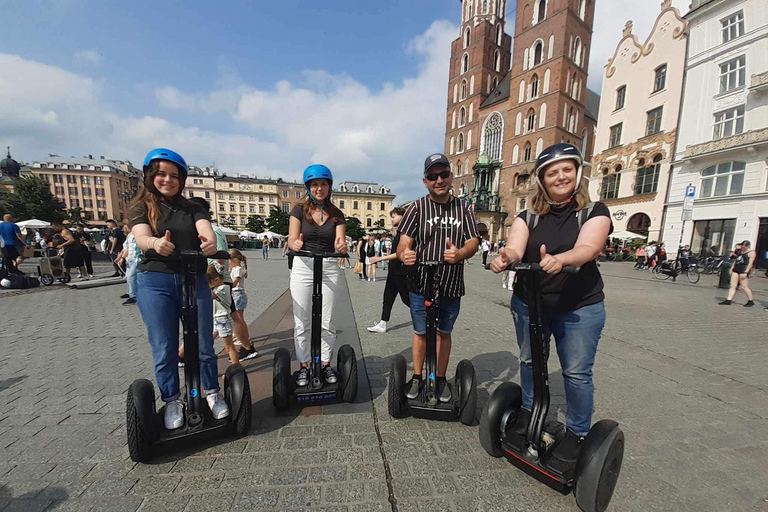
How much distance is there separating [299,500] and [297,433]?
595 millimetres

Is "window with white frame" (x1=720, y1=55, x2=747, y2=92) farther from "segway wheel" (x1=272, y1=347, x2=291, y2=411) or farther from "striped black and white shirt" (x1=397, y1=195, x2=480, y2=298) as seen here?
"segway wheel" (x1=272, y1=347, x2=291, y2=411)

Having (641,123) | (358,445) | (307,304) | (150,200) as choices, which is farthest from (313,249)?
(641,123)

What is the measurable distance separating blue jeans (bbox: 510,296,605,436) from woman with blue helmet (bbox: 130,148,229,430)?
2.10 m

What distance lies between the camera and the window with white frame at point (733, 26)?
59.2 feet

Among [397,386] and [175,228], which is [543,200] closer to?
[397,386]

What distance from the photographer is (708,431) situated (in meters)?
2.38

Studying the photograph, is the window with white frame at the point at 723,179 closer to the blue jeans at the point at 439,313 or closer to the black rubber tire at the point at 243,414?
the blue jeans at the point at 439,313

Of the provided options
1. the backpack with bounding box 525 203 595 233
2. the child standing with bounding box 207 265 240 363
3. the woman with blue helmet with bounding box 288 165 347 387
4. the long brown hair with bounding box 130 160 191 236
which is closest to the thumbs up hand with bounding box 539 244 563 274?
the backpack with bounding box 525 203 595 233

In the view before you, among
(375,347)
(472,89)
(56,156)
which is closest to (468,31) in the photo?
(472,89)

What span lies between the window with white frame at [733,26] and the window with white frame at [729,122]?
14.1ft

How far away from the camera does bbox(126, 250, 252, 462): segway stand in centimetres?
181

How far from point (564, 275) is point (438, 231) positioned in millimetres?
898

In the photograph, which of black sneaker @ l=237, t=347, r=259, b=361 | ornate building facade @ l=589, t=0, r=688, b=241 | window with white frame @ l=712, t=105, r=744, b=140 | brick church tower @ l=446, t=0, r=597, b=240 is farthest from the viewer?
brick church tower @ l=446, t=0, r=597, b=240

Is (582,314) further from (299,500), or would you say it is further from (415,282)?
(299,500)
